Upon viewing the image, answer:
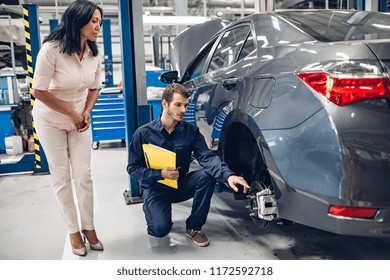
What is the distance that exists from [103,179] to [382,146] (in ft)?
10.3

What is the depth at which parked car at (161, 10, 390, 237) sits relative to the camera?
4.78 ft

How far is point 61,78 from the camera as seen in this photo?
6.75 ft

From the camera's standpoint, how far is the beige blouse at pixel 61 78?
A: 1979mm

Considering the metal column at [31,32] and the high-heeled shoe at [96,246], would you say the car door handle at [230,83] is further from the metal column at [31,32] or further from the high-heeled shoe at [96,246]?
the metal column at [31,32]

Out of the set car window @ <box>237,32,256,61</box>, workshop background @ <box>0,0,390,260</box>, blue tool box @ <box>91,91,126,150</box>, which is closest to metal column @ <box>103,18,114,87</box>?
blue tool box @ <box>91,91,126,150</box>

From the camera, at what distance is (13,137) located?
5.47m

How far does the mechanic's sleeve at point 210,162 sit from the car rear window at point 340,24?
862 mm

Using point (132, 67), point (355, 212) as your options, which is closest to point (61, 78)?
point (132, 67)

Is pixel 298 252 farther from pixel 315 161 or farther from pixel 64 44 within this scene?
pixel 64 44

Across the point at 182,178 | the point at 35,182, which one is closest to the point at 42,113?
the point at 182,178

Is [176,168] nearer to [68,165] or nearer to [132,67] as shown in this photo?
[68,165]

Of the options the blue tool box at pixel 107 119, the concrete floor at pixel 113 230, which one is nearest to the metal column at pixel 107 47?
the blue tool box at pixel 107 119

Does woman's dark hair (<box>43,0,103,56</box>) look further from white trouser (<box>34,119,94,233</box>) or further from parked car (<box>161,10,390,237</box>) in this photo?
parked car (<box>161,10,390,237</box>)

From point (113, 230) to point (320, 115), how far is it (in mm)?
1684
